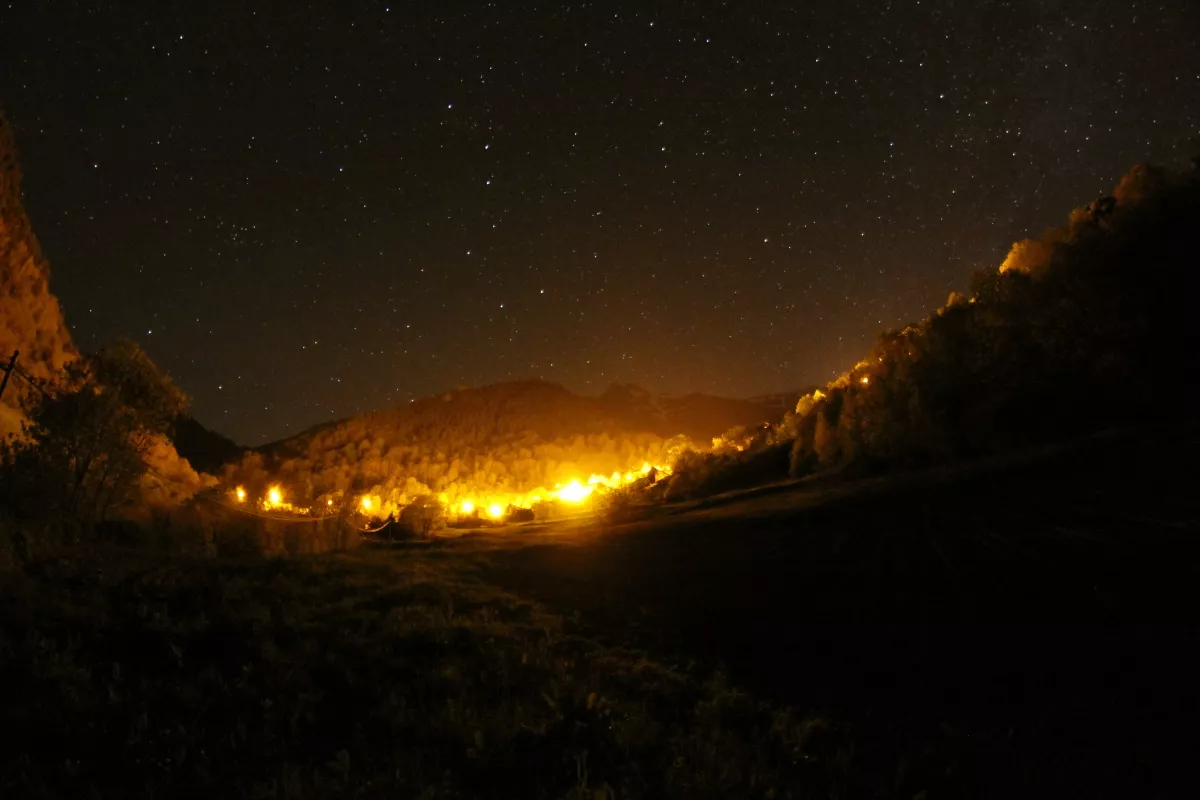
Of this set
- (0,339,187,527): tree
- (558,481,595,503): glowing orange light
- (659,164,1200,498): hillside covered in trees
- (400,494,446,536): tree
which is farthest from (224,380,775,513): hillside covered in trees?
(0,339,187,527): tree

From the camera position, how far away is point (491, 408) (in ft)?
235

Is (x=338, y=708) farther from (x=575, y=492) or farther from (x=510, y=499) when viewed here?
(x=510, y=499)

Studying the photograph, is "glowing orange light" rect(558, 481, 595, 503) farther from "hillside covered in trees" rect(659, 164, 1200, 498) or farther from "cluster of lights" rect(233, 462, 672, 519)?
"hillside covered in trees" rect(659, 164, 1200, 498)

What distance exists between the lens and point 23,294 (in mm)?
24562

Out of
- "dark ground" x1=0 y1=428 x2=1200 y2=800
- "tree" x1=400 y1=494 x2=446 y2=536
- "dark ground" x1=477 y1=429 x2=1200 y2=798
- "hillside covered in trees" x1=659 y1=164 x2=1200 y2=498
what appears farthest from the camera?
"tree" x1=400 y1=494 x2=446 y2=536

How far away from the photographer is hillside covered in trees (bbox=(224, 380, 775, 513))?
153 feet

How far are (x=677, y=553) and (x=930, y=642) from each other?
6954 mm

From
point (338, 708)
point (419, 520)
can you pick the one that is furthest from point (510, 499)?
point (338, 708)

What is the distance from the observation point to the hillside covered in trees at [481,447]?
46.8m

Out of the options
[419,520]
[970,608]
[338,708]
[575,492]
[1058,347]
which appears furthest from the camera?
[575,492]

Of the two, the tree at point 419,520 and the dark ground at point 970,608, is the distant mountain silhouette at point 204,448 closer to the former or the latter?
the tree at point 419,520

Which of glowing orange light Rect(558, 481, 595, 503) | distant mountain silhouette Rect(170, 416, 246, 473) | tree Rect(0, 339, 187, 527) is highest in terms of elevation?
distant mountain silhouette Rect(170, 416, 246, 473)

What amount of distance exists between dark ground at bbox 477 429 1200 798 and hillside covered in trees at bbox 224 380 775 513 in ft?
75.7

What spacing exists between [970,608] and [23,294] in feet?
103
